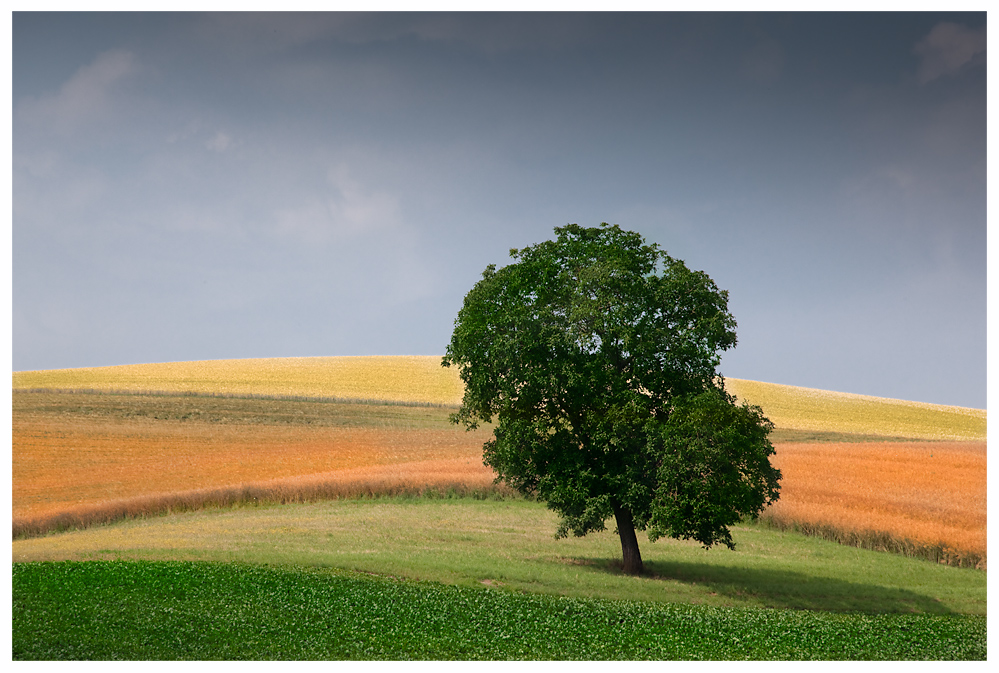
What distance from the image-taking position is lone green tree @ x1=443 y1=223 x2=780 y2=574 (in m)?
16.0

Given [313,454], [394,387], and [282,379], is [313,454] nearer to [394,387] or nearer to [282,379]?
[394,387]

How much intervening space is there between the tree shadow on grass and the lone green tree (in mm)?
1606

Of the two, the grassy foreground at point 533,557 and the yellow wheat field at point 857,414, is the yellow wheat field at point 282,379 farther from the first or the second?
the grassy foreground at point 533,557

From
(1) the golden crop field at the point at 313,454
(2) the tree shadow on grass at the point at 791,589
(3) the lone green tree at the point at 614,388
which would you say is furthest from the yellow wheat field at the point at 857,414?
(3) the lone green tree at the point at 614,388

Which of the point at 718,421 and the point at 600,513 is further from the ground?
the point at 718,421

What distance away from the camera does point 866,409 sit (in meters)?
59.8

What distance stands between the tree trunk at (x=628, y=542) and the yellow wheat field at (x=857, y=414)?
116ft

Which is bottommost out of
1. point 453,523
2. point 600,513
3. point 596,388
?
point 453,523

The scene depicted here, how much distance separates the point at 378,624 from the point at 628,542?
26.7 ft

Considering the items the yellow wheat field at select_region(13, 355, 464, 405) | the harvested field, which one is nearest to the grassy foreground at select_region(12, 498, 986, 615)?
the harvested field

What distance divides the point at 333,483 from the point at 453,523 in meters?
6.70

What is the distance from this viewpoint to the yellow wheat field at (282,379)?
49656 mm

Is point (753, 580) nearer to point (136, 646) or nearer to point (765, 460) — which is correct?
point (765, 460)

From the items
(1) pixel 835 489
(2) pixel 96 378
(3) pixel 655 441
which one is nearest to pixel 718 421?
(3) pixel 655 441
